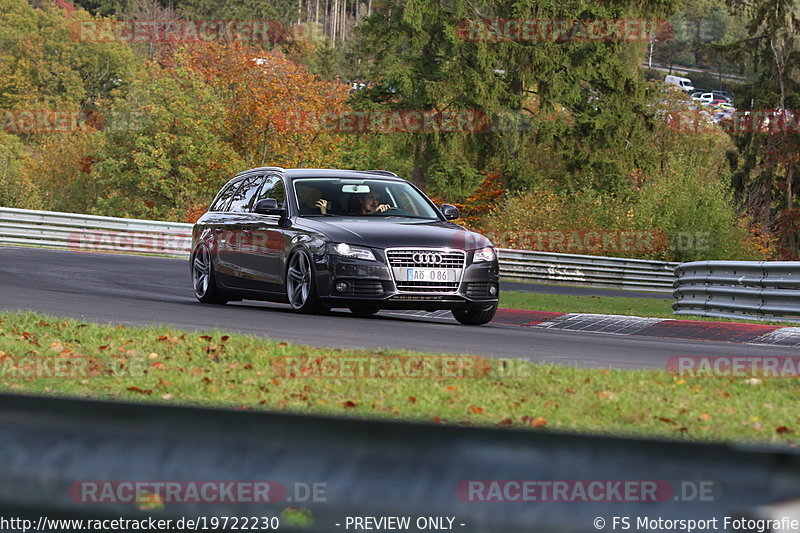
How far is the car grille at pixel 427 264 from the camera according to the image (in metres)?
12.9

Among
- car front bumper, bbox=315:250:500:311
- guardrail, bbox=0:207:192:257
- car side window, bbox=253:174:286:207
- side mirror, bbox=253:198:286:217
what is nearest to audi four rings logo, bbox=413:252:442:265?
car front bumper, bbox=315:250:500:311

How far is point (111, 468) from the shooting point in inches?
107

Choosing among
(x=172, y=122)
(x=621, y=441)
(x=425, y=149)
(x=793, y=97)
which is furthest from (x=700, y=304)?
(x=172, y=122)

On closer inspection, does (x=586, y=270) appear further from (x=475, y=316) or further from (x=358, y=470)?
(x=358, y=470)

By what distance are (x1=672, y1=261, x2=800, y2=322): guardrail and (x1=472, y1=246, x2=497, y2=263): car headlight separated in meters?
4.83

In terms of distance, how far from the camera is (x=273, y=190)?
14.9m

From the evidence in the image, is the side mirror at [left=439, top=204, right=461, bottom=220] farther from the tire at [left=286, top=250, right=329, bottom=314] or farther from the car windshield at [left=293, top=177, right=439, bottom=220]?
the tire at [left=286, top=250, right=329, bottom=314]

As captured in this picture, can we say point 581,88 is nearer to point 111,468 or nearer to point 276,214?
point 276,214

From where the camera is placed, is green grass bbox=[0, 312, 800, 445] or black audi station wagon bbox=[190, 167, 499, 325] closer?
green grass bbox=[0, 312, 800, 445]

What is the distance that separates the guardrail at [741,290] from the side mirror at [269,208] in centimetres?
684

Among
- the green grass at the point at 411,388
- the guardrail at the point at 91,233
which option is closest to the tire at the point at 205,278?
the green grass at the point at 411,388

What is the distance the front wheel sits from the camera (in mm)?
13164

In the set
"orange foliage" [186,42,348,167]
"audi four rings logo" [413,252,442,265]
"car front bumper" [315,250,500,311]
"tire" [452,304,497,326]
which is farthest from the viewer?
"orange foliage" [186,42,348,167]

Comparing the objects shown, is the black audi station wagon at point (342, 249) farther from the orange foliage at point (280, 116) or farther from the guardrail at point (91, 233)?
the orange foliage at point (280, 116)
